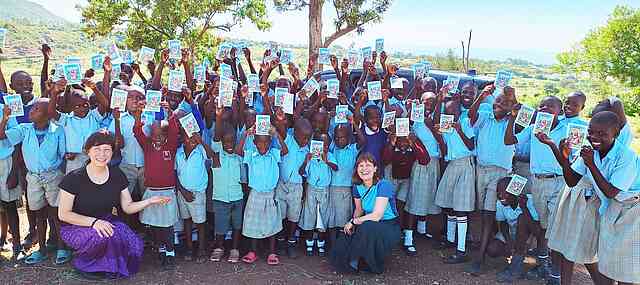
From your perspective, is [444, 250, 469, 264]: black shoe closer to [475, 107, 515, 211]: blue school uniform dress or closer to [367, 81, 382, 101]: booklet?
[475, 107, 515, 211]: blue school uniform dress

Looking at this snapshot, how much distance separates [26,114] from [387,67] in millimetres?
3408

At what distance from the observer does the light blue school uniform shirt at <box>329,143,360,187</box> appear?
4.66 m

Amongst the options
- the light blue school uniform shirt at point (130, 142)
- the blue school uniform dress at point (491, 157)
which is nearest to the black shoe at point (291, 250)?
the light blue school uniform shirt at point (130, 142)

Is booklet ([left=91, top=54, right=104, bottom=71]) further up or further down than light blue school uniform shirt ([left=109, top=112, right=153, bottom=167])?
further up

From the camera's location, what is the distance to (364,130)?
481cm

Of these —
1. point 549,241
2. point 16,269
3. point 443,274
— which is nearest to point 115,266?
point 16,269

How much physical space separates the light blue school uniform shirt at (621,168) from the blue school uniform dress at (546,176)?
0.81 m

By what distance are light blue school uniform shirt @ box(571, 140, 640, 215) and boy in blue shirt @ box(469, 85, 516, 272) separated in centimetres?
114

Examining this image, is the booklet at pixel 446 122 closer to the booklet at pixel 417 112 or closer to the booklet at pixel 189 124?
the booklet at pixel 417 112

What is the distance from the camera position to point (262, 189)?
179 inches

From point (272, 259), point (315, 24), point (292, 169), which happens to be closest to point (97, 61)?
point (292, 169)

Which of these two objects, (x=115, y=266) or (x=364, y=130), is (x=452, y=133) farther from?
(x=115, y=266)

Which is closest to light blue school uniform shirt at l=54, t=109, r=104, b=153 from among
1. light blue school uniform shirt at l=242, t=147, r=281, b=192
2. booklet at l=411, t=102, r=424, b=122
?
light blue school uniform shirt at l=242, t=147, r=281, b=192

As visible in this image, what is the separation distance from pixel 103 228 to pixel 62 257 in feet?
2.11
